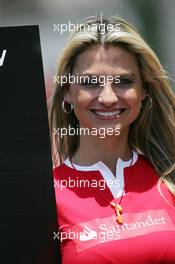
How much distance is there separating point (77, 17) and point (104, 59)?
4.1 inches

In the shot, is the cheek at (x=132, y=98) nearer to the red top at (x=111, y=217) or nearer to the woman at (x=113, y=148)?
the woman at (x=113, y=148)

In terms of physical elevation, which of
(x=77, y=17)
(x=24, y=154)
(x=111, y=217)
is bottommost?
(x=111, y=217)

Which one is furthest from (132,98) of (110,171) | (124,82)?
(110,171)

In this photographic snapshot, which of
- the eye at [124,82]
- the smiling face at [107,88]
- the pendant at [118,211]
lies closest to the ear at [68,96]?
the smiling face at [107,88]

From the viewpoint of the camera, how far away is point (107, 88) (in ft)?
4.44

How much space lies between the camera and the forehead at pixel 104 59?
1.34 metres

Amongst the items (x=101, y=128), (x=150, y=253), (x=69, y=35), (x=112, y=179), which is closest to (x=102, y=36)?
(x=69, y=35)

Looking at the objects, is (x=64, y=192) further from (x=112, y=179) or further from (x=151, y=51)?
(x=151, y=51)

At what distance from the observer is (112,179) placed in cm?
141

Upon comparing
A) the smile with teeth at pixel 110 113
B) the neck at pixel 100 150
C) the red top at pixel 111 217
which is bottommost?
the red top at pixel 111 217

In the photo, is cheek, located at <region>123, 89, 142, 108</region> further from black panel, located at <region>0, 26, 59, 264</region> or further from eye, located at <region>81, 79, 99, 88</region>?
black panel, located at <region>0, 26, 59, 264</region>

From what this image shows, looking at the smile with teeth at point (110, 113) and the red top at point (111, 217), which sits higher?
the smile with teeth at point (110, 113)

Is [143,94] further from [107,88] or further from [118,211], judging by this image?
[118,211]

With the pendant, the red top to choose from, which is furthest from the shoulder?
the pendant
